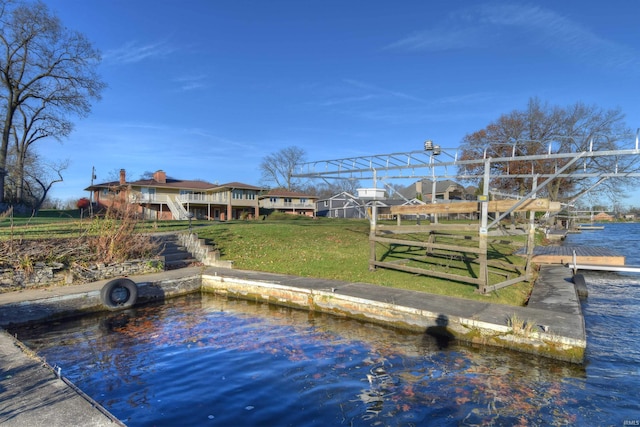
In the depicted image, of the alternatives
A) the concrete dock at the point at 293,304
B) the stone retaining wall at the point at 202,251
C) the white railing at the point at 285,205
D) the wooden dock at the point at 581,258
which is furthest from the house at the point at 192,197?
the wooden dock at the point at 581,258

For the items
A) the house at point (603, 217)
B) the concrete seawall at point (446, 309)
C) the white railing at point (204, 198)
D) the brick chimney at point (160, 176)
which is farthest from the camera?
the house at point (603, 217)

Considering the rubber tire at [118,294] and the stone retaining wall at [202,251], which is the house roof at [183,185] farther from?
the rubber tire at [118,294]

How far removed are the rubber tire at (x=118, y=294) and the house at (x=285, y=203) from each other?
4338 centimetres

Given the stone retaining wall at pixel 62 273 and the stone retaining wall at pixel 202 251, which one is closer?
the stone retaining wall at pixel 62 273

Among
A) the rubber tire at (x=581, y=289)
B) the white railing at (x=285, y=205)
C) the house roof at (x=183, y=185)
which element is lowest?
the rubber tire at (x=581, y=289)

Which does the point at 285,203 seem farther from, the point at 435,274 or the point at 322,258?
the point at 435,274

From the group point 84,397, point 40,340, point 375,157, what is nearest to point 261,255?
point 375,157

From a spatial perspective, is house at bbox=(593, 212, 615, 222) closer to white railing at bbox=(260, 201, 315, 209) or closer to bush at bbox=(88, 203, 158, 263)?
white railing at bbox=(260, 201, 315, 209)

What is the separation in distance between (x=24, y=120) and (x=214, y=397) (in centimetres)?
4436

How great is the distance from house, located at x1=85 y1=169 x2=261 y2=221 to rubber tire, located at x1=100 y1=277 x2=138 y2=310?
3383cm

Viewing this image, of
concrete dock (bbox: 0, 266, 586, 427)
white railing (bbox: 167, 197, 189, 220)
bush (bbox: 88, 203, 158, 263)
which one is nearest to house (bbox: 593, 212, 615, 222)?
white railing (bbox: 167, 197, 189, 220)

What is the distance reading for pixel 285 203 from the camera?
5616 centimetres

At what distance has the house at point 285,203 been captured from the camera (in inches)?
2168

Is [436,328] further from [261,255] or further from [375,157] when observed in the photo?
[375,157]
